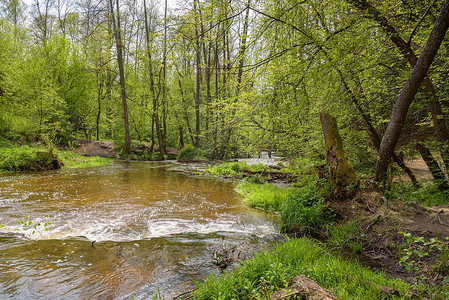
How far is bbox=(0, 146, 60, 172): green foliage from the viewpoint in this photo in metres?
10.7

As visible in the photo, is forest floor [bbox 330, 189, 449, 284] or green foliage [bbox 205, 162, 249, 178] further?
green foliage [bbox 205, 162, 249, 178]

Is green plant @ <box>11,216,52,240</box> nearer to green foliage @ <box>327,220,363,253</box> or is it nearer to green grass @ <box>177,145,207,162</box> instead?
green foliage @ <box>327,220,363,253</box>

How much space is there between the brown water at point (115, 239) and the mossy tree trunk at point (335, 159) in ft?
6.13

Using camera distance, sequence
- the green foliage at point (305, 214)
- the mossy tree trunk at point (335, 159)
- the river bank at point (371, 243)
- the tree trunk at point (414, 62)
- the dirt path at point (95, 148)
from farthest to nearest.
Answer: the dirt path at point (95, 148), the mossy tree trunk at point (335, 159), the green foliage at point (305, 214), the tree trunk at point (414, 62), the river bank at point (371, 243)

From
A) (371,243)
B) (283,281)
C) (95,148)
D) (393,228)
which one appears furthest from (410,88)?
(95,148)

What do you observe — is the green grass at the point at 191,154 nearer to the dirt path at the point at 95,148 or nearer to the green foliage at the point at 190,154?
the green foliage at the point at 190,154

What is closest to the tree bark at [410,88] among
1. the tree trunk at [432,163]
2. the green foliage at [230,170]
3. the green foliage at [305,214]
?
the green foliage at [305,214]

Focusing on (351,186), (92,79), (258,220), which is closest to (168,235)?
(258,220)

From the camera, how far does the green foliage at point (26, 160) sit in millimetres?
10688

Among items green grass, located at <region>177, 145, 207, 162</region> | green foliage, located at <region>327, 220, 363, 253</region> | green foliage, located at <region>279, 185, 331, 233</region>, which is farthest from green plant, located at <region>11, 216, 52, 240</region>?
green grass, located at <region>177, 145, 207, 162</region>

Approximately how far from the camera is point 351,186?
15.5ft

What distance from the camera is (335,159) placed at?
505 cm

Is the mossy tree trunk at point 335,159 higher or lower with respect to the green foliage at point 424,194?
higher

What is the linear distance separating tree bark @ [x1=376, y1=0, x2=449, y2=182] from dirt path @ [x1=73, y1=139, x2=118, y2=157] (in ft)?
64.9
